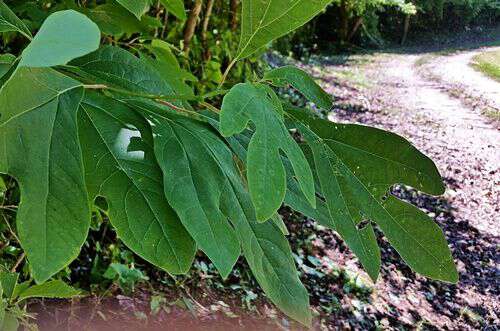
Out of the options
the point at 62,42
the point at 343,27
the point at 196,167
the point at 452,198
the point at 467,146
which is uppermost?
the point at 62,42

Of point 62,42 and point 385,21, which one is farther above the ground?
point 62,42

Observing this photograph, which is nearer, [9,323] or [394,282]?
[9,323]

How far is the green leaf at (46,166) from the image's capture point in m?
0.36

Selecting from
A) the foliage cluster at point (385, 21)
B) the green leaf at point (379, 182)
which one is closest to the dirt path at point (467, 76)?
the foliage cluster at point (385, 21)

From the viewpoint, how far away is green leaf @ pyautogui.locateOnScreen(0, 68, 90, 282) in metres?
0.36

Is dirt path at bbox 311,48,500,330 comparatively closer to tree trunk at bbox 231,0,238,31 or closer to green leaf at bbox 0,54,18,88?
tree trunk at bbox 231,0,238,31

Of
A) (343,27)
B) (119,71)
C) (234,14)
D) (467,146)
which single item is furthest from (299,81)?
(343,27)

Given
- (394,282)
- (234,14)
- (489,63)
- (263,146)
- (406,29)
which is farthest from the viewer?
(406,29)

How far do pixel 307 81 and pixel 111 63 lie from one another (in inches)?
6.9

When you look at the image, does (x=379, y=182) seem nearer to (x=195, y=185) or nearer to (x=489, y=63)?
(x=195, y=185)

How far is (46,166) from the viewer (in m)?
0.38

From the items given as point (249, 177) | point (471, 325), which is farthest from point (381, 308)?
point (249, 177)

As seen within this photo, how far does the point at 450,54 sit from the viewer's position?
4301 mm

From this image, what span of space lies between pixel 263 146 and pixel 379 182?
0.16 meters
